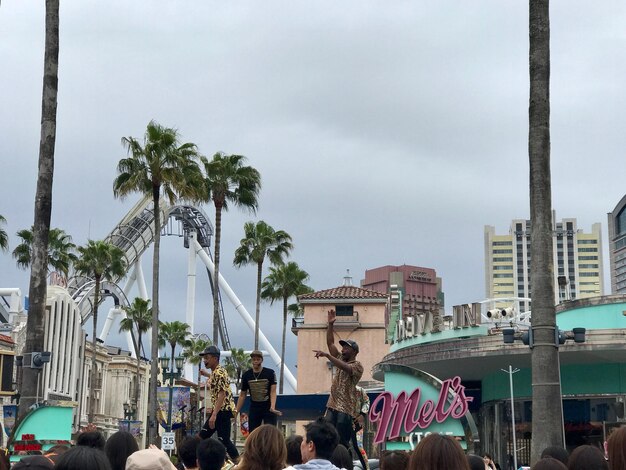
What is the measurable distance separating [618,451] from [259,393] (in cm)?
841

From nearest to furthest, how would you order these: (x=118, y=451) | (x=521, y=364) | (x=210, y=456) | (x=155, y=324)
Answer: (x=118, y=451) → (x=210, y=456) → (x=521, y=364) → (x=155, y=324)

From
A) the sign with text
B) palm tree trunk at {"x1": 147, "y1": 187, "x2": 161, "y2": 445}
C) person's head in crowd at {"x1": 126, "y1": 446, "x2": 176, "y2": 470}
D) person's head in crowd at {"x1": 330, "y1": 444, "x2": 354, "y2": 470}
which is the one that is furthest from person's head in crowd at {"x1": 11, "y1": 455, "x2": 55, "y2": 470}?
palm tree trunk at {"x1": 147, "y1": 187, "x2": 161, "y2": 445}

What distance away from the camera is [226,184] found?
162 feet

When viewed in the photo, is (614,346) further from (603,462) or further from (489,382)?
(603,462)

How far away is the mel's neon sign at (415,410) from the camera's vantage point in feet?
81.0

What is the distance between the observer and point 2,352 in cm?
5581

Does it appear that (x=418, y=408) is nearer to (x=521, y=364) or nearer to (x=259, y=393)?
(x=521, y=364)

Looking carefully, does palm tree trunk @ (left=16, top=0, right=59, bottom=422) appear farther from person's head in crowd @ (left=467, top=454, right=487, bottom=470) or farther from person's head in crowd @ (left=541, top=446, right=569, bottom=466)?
person's head in crowd @ (left=541, top=446, right=569, bottom=466)

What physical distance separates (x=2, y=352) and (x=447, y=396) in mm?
37907

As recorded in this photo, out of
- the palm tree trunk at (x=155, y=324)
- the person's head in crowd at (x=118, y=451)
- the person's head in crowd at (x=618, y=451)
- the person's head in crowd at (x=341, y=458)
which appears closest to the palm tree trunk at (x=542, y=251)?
the person's head in crowd at (x=341, y=458)

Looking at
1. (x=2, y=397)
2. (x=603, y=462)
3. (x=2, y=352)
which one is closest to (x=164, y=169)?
(x=2, y=352)

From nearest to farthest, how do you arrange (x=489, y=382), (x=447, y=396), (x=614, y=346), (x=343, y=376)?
(x=343, y=376), (x=447, y=396), (x=614, y=346), (x=489, y=382)

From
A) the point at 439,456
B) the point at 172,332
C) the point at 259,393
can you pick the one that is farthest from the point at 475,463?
the point at 172,332

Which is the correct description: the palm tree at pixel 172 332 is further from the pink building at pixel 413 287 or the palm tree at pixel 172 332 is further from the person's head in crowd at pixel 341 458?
the pink building at pixel 413 287
